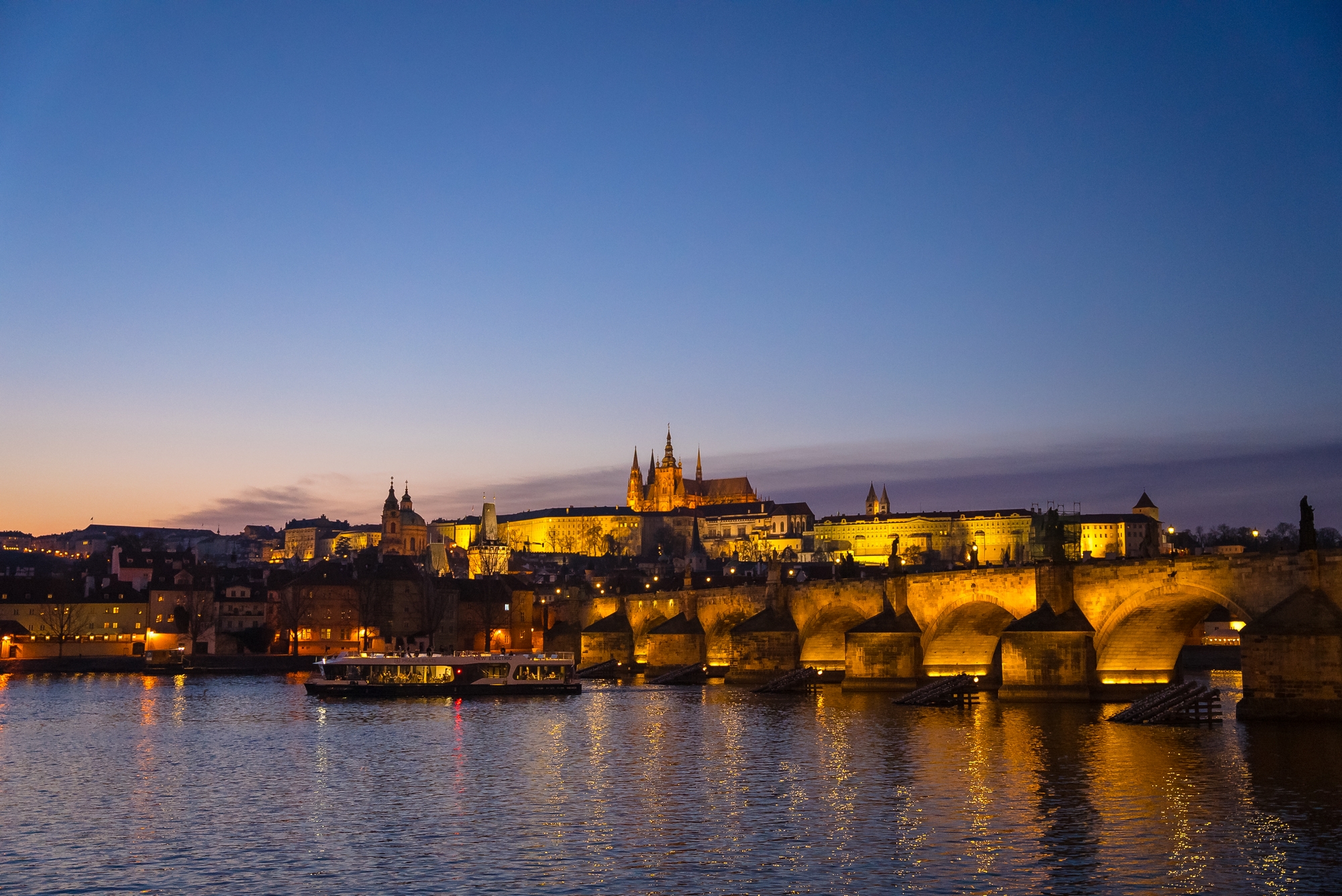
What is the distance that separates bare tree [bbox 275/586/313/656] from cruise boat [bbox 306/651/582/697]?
106 feet

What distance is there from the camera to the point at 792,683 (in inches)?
2717

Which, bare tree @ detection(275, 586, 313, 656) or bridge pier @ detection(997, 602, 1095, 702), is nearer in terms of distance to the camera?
bridge pier @ detection(997, 602, 1095, 702)

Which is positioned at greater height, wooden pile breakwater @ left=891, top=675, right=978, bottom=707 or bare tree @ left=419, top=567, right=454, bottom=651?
bare tree @ left=419, top=567, right=454, bottom=651

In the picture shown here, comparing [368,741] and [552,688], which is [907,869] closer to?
[368,741]

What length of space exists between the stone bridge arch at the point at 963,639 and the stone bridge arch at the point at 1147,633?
316 inches

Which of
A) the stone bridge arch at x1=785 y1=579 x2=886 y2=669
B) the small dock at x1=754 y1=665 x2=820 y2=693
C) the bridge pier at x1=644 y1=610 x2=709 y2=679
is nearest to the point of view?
the stone bridge arch at x1=785 y1=579 x2=886 y2=669

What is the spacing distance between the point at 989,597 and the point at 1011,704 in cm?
584

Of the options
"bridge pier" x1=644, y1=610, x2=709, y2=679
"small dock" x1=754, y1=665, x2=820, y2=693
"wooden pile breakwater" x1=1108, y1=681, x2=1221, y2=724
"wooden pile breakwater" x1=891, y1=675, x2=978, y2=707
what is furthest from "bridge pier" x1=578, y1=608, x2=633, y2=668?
"wooden pile breakwater" x1=1108, y1=681, x2=1221, y2=724

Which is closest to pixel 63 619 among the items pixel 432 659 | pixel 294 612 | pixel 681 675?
pixel 294 612

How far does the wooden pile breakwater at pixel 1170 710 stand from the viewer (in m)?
44.5

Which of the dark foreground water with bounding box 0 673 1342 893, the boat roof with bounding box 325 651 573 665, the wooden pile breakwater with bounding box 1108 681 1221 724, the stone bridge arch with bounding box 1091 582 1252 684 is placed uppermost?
the stone bridge arch with bounding box 1091 582 1252 684

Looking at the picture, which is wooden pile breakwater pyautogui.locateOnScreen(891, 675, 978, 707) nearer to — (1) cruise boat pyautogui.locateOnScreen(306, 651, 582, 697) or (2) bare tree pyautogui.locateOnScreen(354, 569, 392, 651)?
(1) cruise boat pyautogui.locateOnScreen(306, 651, 582, 697)

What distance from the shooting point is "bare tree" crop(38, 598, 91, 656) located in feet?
338

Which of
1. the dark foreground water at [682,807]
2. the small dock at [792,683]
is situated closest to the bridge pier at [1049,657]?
the dark foreground water at [682,807]
